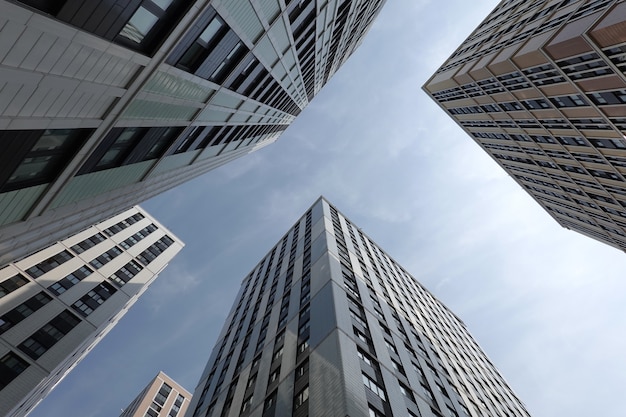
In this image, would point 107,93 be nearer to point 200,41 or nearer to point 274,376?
point 200,41

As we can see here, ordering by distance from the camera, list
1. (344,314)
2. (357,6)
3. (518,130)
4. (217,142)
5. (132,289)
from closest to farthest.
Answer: (217,142) < (344,314) < (357,6) < (518,130) < (132,289)

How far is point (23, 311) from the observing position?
35.4 m

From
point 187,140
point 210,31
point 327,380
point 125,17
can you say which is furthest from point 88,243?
point 125,17

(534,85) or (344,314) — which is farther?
(534,85)

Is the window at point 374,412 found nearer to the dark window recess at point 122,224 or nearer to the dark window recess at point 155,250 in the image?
the dark window recess at point 155,250

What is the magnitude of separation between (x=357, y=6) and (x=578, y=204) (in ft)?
151

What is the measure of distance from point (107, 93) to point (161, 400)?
8831 centimetres

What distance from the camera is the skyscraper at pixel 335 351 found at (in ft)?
69.4

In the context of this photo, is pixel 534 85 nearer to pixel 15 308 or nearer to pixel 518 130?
pixel 518 130

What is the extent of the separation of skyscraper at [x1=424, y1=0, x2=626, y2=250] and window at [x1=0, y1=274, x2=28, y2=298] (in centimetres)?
5935

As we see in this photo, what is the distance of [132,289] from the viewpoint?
50.6m

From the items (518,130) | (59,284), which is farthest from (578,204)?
(59,284)

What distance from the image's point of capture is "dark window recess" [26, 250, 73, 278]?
3862cm

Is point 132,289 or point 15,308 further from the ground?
point 132,289
